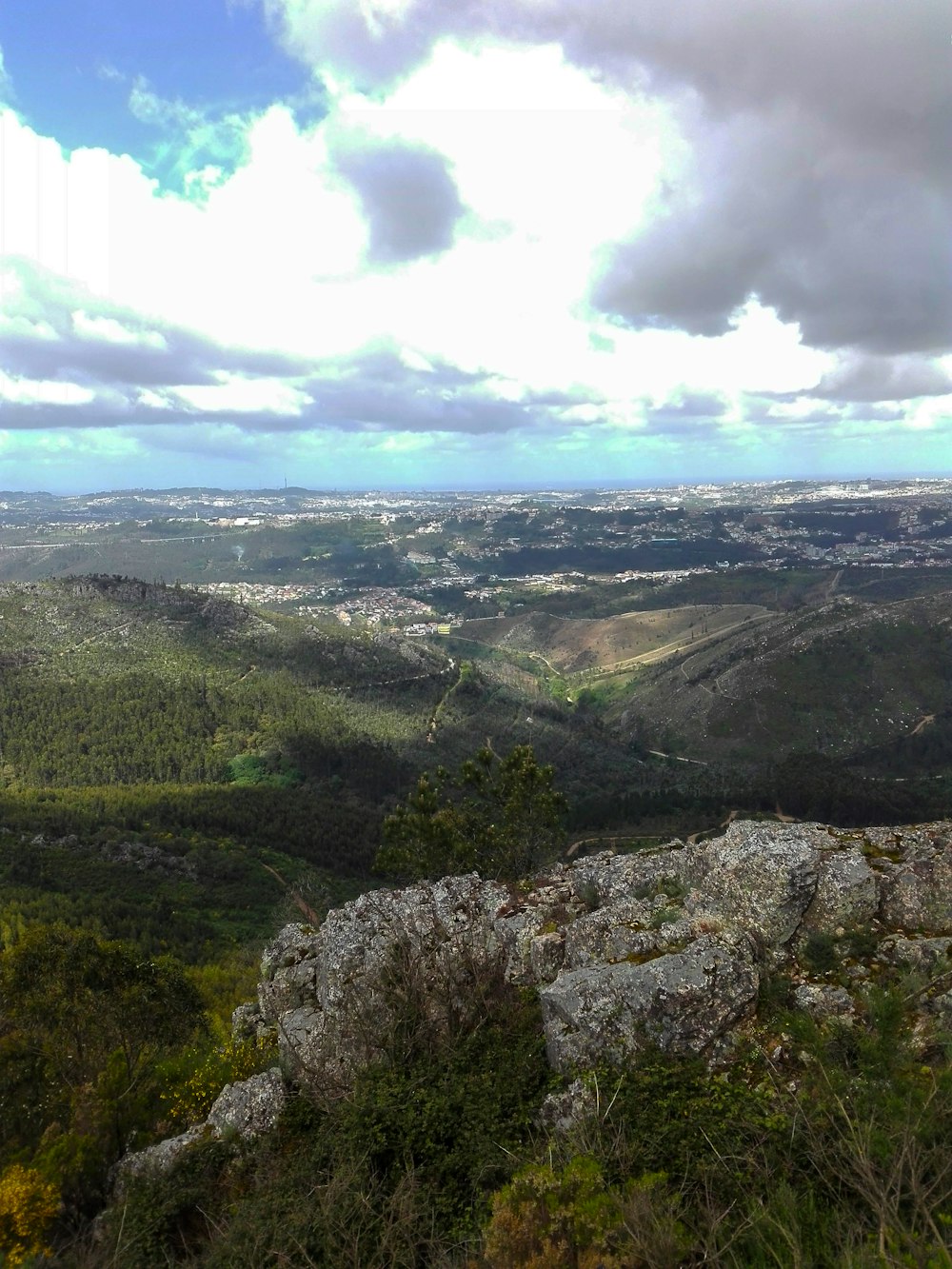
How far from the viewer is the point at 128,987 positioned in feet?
85.7

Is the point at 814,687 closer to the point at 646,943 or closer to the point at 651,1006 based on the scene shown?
the point at 646,943

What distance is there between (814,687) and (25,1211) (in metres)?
166

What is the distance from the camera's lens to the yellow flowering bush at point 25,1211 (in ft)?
55.5

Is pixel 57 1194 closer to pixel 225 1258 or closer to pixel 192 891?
pixel 225 1258

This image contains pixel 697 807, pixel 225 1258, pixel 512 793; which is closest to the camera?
pixel 225 1258

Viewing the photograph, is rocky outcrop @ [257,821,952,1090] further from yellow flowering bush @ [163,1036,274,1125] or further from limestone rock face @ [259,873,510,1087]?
yellow flowering bush @ [163,1036,274,1125]

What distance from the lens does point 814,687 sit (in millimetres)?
152250

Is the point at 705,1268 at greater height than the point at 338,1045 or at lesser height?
greater

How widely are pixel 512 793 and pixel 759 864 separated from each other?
24.2 m

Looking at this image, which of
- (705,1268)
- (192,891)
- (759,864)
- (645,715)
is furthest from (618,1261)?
(645,715)

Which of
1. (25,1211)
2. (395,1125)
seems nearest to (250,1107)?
(25,1211)

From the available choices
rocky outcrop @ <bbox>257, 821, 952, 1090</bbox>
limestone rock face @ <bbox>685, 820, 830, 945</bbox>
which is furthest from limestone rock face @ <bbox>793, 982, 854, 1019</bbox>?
limestone rock face @ <bbox>685, 820, 830, 945</bbox>

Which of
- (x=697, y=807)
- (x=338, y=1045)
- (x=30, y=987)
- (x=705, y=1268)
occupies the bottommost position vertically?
(x=697, y=807)

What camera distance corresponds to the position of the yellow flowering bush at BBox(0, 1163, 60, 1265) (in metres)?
16.9
